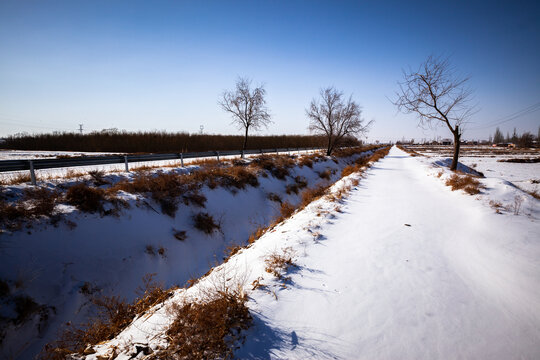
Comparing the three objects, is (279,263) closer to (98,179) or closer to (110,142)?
(98,179)

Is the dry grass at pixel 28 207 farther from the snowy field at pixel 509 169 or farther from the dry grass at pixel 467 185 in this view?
the snowy field at pixel 509 169

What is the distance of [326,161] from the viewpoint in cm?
2331

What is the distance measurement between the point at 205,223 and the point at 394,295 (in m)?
6.47

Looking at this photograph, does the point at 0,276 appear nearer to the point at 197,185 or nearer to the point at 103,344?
the point at 103,344

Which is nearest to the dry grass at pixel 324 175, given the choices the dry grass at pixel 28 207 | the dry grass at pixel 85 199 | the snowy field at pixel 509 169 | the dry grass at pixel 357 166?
the dry grass at pixel 357 166

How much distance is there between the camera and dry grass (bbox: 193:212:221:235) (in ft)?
25.1

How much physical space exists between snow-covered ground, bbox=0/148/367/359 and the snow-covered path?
13.1ft

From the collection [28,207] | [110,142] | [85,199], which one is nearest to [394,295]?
[85,199]

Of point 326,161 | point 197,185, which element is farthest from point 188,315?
point 326,161

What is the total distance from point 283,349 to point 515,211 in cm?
778

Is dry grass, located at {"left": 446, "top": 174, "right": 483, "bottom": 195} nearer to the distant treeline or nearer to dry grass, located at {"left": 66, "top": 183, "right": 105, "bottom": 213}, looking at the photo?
dry grass, located at {"left": 66, "top": 183, "right": 105, "bottom": 213}

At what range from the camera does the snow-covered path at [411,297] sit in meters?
2.27

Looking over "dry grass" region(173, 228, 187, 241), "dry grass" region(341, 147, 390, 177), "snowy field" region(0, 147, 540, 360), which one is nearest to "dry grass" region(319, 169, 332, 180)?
"dry grass" region(341, 147, 390, 177)

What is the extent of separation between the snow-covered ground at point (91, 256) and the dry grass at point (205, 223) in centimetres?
17
